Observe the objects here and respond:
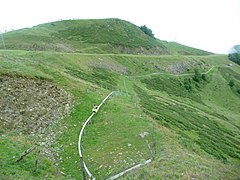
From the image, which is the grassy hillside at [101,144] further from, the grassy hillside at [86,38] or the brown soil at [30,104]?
the grassy hillside at [86,38]

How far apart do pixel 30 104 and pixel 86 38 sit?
343 ft

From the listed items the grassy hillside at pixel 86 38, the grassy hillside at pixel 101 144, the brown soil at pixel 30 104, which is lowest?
the grassy hillside at pixel 101 144

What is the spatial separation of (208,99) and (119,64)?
33.3 metres

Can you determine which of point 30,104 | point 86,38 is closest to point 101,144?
point 30,104

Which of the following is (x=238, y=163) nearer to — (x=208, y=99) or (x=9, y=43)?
(x=208, y=99)

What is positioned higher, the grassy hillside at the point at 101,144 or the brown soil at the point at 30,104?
the brown soil at the point at 30,104

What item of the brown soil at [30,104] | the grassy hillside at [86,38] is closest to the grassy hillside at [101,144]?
the brown soil at [30,104]

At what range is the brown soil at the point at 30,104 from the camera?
2661 cm

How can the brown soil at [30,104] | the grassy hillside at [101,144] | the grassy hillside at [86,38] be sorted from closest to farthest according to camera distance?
1. the grassy hillside at [101,144]
2. the brown soil at [30,104]
3. the grassy hillside at [86,38]

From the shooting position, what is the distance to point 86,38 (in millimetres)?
130875

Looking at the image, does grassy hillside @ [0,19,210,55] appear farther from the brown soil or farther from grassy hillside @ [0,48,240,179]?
the brown soil

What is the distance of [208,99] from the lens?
9156 centimetres

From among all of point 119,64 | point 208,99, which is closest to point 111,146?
point 119,64

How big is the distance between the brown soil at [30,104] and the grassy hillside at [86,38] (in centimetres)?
6109
